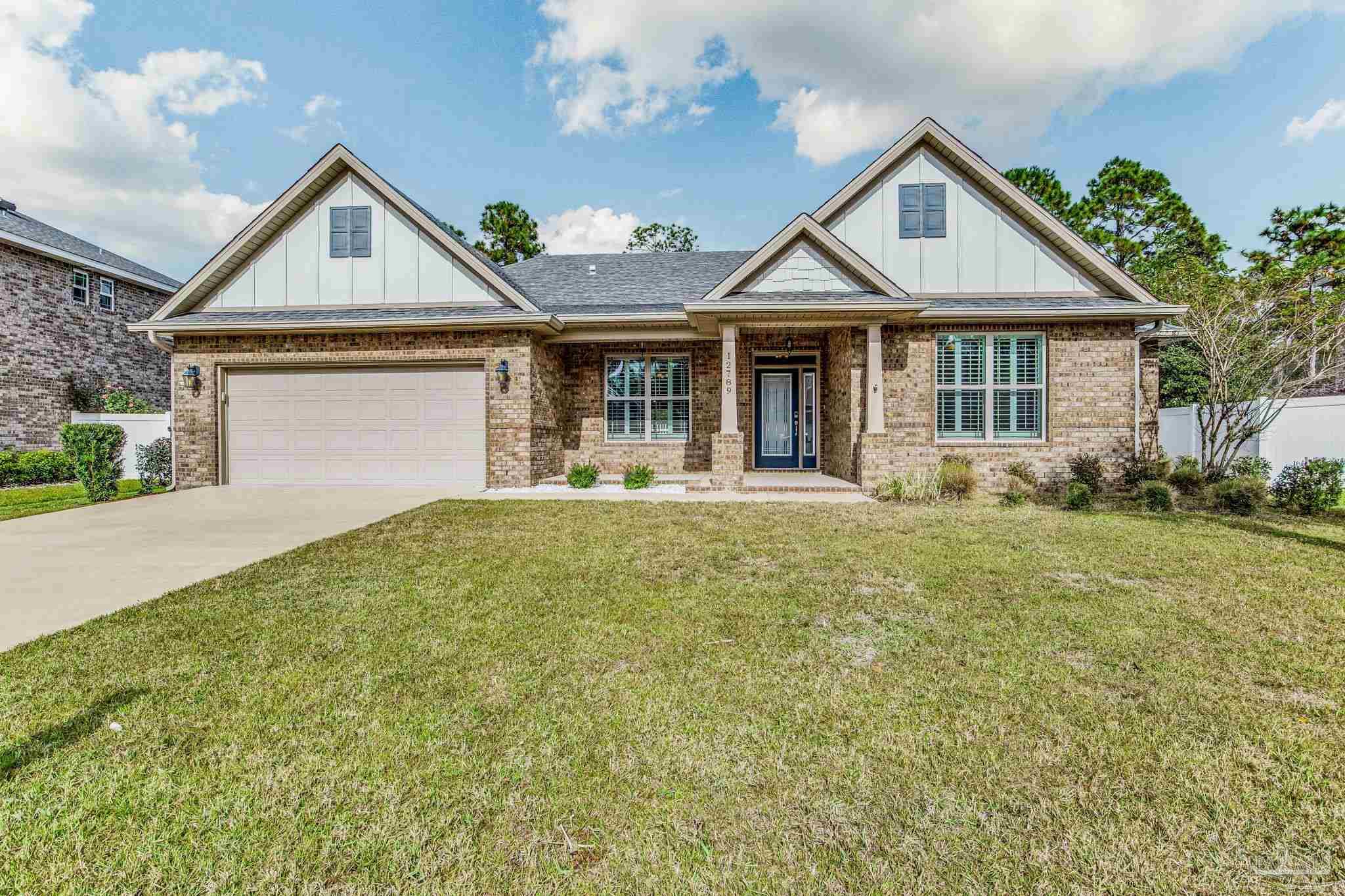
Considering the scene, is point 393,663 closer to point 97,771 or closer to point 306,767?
point 306,767

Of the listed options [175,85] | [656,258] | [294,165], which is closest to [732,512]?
[656,258]

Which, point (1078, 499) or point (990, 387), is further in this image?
point (990, 387)

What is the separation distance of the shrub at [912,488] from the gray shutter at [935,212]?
4.83 meters

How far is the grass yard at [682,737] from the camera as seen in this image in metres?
1.85

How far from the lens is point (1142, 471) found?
10.6m

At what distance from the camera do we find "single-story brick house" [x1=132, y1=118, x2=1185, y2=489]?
35.8 feet

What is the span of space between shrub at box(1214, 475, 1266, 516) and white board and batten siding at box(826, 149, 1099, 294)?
14.2 feet

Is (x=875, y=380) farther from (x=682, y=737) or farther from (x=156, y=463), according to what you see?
(x=156, y=463)

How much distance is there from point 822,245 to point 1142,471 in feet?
23.5

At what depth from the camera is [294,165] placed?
1173cm

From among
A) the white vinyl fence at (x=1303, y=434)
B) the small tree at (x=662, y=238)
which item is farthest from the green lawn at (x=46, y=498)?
the small tree at (x=662, y=238)

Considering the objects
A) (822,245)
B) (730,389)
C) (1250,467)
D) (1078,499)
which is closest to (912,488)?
(1078,499)

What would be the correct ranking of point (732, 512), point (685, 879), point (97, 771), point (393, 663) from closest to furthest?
point (685, 879) < point (97, 771) < point (393, 663) < point (732, 512)

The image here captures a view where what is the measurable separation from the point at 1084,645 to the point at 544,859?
3.46m
